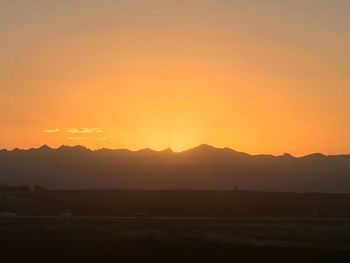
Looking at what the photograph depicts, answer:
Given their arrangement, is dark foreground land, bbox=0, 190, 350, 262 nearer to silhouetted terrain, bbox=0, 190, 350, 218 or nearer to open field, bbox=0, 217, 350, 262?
open field, bbox=0, 217, 350, 262

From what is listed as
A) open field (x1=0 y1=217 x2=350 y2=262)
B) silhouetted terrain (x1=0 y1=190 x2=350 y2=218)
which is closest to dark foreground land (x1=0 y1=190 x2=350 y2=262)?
open field (x1=0 y1=217 x2=350 y2=262)

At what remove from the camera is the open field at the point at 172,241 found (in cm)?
4006

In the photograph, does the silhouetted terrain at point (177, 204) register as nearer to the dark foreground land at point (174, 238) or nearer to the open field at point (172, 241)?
the dark foreground land at point (174, 238)

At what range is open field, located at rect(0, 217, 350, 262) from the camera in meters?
40.1

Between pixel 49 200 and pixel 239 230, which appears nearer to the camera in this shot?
pixel 239 230

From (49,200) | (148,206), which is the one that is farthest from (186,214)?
(49,200)

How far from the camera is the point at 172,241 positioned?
46219 millimetres

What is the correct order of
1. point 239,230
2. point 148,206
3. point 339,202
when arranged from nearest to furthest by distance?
point 239,230 < point 148,206 < point 339,202

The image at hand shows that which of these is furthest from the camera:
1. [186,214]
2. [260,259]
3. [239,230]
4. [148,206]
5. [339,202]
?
[339,202]

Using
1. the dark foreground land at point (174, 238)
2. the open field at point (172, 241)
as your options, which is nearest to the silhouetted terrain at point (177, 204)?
the dark foreground land at point (174, 238)

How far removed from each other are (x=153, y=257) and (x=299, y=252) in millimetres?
9427

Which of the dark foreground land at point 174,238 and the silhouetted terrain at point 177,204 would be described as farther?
the silhouetted terrain at point 177,204

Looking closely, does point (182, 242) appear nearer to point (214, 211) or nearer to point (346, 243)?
point (346, 243)

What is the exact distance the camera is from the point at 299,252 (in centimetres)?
4194
